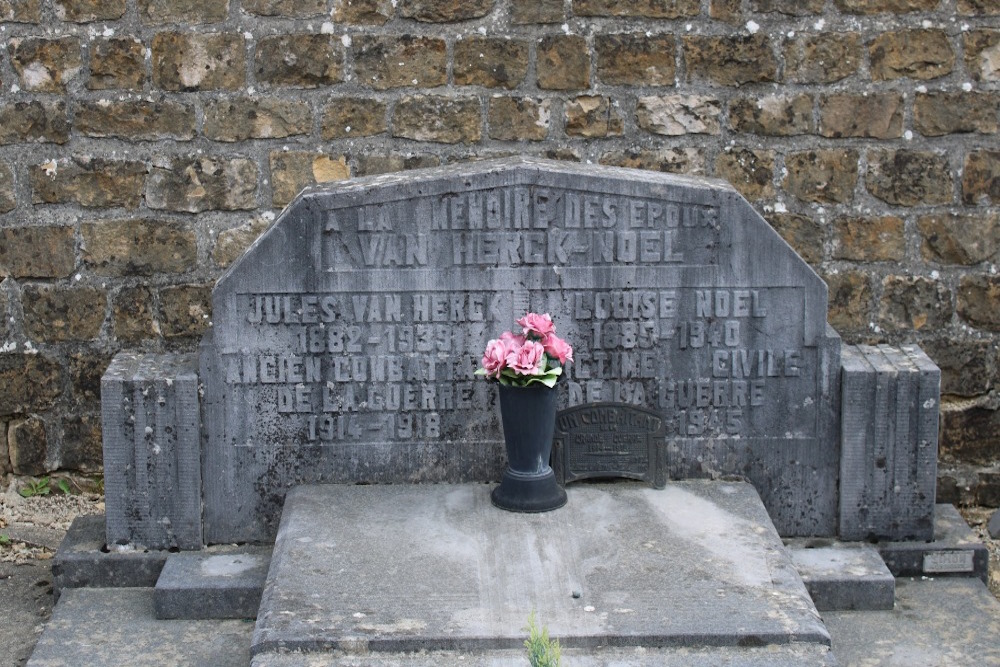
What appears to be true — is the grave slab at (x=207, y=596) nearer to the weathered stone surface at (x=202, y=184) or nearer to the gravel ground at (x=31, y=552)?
the gravel ground at (x=31, y=552)

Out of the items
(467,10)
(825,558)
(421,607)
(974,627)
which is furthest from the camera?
(467,10)

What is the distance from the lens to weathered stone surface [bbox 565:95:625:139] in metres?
5.88

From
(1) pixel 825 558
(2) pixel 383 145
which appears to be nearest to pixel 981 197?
(1) pixel 825 558

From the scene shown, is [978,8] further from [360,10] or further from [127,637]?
[127,637]

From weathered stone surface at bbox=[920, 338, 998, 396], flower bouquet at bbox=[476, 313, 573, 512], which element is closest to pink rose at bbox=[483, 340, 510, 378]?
flower bouquet at bbox=[476, 313, 573, 512]

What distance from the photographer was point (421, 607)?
393 cm

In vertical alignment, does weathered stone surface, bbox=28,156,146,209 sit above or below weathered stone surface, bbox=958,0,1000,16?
below

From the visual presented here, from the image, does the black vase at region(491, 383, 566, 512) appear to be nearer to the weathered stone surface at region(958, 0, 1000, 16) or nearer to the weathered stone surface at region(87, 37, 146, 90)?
the weathered stone surface at region(87, 37, 146, 90)

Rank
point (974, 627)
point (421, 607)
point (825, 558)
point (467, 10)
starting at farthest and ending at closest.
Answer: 1. point (467, 10)
2. point (825, 558)
3. point (974, 627)
4. point (421, 607)

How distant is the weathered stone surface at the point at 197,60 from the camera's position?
577 cm

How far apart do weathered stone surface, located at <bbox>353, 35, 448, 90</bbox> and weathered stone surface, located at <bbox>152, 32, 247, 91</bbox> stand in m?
0.50

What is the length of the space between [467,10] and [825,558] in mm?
2667

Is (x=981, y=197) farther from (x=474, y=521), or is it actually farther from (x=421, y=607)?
(x=421, y=607)

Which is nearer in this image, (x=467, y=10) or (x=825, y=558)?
(x=825, y=558)
